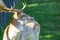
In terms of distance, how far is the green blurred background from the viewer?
6.23m

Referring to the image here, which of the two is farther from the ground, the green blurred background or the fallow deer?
the fallow deer

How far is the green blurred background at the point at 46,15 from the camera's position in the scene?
6.23m

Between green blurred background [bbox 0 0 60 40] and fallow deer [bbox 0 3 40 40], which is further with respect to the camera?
green blurred background [bbox 0 0 60 40]

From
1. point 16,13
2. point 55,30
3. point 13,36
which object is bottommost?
point 55,30

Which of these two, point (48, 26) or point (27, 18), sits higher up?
point (27, 18)

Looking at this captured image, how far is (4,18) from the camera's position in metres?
6.48

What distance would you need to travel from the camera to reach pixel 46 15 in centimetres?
777

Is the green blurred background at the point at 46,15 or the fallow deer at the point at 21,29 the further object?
the green blurred background at the point at 46,15

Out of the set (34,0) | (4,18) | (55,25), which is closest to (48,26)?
(55,25)

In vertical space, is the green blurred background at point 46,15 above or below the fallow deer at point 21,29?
below

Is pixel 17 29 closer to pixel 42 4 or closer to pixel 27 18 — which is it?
pixel 27 18

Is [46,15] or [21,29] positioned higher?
[21,29]

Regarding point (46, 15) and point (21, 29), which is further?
point (46, 15)

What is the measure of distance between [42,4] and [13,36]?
24.2 feet
